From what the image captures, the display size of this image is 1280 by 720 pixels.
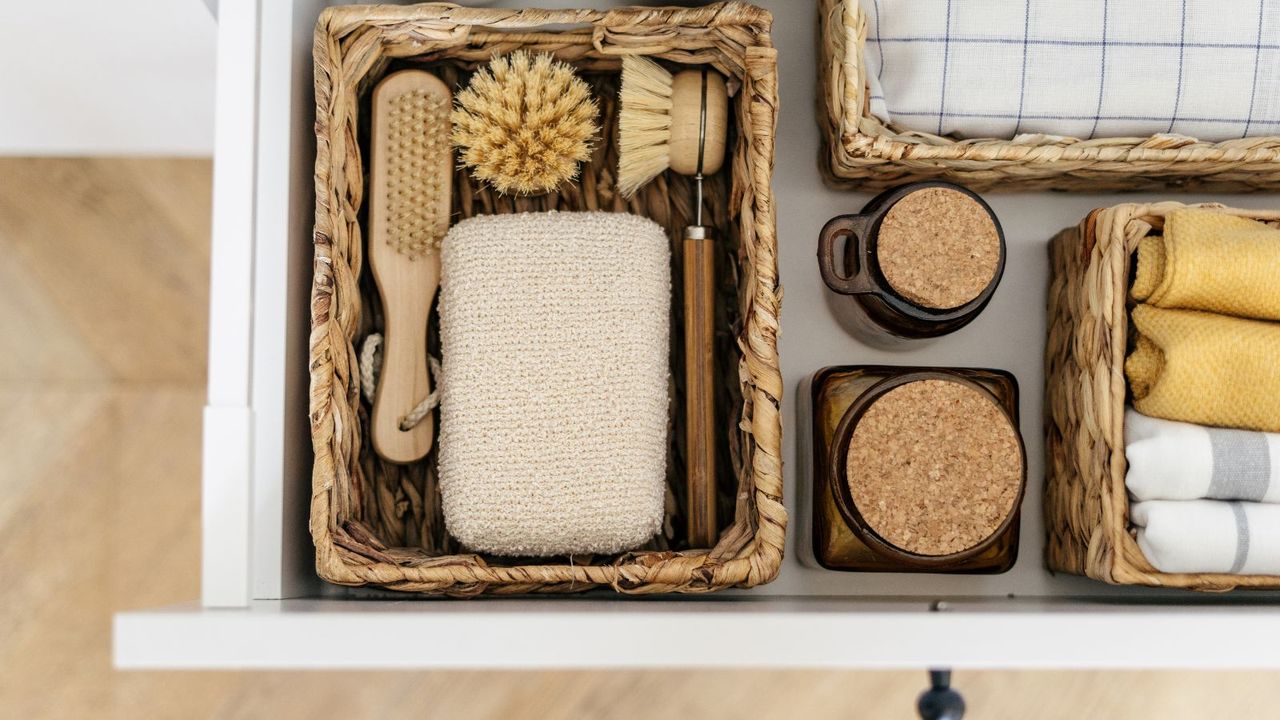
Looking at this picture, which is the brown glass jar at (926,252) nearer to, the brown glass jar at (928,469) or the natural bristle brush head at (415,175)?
the brown glass jar at (928,469)

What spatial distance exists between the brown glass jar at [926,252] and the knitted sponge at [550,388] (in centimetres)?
14

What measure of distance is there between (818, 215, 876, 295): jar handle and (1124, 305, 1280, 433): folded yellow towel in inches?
7.3

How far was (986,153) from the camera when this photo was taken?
0.59m

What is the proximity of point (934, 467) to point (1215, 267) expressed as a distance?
0.21 meters

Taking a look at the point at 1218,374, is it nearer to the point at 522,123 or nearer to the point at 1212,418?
the point at 1212,418

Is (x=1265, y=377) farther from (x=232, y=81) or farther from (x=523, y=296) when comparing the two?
(x=232, y=81)

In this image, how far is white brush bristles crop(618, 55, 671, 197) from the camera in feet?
2.10

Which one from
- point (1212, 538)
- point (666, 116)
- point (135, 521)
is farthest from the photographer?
point (135, 521)

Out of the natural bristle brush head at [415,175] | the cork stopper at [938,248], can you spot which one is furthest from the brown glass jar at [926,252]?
the natural bristle brush head at [415,175]

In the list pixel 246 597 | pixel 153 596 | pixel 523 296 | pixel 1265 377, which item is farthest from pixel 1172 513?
pixel 153 596

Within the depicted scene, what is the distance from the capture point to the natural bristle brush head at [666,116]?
641 mm

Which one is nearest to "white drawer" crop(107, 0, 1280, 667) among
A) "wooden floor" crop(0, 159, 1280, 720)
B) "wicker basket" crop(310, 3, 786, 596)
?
"wicker basket" crop(310, 3, 786, 596)

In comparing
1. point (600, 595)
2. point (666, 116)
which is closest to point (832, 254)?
point (666, 116)

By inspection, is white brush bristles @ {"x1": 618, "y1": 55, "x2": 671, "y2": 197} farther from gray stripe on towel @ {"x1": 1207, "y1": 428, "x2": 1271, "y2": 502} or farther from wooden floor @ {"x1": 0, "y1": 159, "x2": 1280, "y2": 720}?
wooden floor @ {"x1": 0, "y1": 159, "x2": 1280, "y2": 720}
